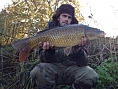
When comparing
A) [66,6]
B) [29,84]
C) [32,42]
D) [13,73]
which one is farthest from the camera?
[13,73]

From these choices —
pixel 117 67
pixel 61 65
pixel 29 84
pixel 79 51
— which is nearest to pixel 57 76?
pixel 61 65

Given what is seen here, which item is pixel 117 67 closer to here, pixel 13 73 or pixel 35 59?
pixel 35 59

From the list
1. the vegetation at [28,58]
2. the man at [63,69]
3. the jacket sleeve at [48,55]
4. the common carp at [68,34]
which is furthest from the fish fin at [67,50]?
the vegetation at [28,58]

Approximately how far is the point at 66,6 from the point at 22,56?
896 mm

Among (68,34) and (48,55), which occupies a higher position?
(68,34)

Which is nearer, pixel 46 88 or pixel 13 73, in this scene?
pixel 46 88

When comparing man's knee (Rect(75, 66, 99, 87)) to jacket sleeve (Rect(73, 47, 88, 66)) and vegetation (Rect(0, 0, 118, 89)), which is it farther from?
vegetation (Rect(0, 0, 118, 89))

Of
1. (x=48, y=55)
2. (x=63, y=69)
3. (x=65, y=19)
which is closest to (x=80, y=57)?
(x=63, y=69)

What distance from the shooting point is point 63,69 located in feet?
10.6

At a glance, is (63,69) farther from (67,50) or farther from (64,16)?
(64,16)

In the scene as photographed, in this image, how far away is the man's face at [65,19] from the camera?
3367 mm

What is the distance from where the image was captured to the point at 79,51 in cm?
316

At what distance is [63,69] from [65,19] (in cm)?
61

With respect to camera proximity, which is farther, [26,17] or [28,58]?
[26,17]
